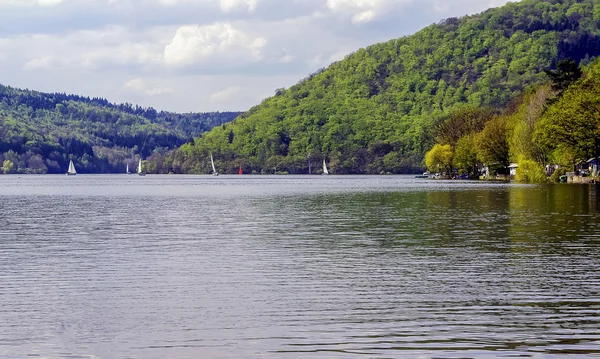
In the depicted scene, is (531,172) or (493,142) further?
(493,142)

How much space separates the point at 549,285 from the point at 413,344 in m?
8.66

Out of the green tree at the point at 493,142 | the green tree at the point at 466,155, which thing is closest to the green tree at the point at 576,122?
the green tree at the point at 493,142

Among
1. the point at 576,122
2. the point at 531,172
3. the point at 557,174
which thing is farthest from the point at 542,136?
the point at 557,174

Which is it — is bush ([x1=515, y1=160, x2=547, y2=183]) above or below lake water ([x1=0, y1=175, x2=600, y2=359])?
above

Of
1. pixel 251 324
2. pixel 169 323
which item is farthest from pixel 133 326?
pixel 251 324

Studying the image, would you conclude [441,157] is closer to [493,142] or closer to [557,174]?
[493,142]

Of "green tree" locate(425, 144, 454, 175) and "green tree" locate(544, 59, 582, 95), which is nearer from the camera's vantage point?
"green tree" locate(544, 59, 582, 95)

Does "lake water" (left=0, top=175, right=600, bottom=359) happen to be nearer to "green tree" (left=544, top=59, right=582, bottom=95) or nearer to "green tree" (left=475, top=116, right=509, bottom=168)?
"green tree" (left=544, top=59, right=582, bottom=95)

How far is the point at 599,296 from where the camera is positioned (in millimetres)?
22016

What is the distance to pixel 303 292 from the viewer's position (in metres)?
23.2

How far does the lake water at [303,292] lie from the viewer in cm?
1678

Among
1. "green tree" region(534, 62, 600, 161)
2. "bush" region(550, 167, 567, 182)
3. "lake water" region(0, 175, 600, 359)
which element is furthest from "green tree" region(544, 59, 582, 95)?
"lake water" region(0, 175, 600, 359)

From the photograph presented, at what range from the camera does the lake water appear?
16781 millimetres

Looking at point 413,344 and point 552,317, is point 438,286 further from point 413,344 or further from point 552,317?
point 413,344
